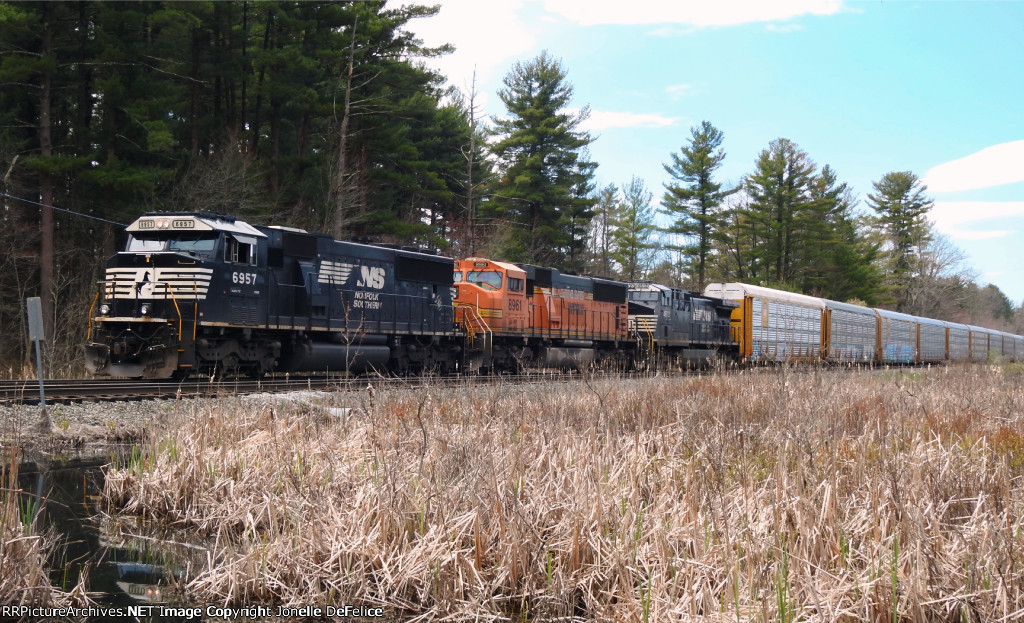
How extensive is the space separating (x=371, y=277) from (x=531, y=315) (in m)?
5.71

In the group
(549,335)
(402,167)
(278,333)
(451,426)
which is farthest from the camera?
(402,167)

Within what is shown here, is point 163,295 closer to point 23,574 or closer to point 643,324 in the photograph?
point 23,574

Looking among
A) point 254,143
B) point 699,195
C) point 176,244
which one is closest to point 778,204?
point 699,195

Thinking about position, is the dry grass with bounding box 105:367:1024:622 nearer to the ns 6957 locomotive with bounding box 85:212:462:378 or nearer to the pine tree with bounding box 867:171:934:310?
the ns 6957 locomotive with bounding box 85:212:462:378

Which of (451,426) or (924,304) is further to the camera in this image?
(924,304)

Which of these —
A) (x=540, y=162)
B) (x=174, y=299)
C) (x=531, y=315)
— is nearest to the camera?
(x=174, y=299)

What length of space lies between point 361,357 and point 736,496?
520 inches

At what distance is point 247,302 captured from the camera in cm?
1583

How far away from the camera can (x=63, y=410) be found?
444 inches

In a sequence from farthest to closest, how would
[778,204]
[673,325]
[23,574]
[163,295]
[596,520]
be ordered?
[778,204]
[673,325]
[163,295]
[596,520]
[23,574]

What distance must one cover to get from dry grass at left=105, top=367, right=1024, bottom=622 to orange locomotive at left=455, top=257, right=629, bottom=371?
12.9 metres

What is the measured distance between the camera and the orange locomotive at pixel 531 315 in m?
21.6

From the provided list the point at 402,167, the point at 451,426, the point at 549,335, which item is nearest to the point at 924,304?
the point at 402,167

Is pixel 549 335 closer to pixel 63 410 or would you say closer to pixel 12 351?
pixel 63 410
